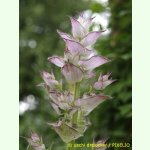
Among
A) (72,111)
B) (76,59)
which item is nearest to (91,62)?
(76,59)

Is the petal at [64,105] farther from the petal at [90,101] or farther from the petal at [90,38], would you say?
the petal at [90,38]

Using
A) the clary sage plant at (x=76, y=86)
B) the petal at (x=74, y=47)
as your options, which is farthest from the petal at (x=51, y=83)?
the petal at (x=74, y=47)

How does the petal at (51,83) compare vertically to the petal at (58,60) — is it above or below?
below

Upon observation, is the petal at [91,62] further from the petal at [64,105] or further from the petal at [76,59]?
the petal at [64,105]

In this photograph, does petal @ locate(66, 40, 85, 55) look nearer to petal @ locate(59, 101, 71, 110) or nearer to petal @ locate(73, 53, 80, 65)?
petal @ locate(73, 53, 80, 65)

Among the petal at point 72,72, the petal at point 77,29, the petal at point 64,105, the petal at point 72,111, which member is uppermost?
the petal at point 77,29

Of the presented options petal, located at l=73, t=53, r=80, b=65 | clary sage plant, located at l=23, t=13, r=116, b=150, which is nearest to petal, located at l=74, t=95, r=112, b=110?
clary sage plant, located at l=23, t=13, r=116, b=150

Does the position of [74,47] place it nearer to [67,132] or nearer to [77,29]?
[77,29]

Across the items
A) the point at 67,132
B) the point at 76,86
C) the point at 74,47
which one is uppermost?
the point at 74,47
